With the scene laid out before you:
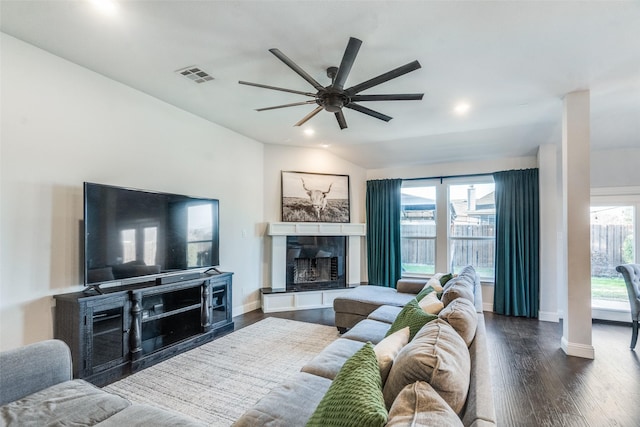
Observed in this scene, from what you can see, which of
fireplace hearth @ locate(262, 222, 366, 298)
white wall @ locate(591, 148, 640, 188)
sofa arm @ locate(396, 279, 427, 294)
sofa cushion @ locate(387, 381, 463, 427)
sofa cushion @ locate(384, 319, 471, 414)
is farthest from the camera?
fireplace hearth @ locate(262, 222, 366, 298)

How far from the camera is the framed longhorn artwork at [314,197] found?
18.0ft

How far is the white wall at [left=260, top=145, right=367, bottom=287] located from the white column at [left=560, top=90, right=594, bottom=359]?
11.0ft

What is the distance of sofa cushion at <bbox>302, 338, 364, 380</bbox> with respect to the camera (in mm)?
1900

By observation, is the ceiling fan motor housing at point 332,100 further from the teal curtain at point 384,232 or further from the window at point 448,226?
the window at point 448,226

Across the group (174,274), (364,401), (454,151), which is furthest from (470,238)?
(364,401)

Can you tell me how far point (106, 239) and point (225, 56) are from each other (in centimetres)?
199

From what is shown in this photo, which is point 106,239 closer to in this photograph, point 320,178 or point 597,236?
point 320,178

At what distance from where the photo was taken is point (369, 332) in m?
2.61

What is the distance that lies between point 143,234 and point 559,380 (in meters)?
4.24

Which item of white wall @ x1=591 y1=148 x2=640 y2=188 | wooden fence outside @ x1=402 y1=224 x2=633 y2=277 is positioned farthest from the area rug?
white wall @ x1=591 y1=148 x2=640 y2=188

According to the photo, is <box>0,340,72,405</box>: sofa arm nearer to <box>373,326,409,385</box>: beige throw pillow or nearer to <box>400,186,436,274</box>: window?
<box>373,326,409,385</box>: beige throw pillow

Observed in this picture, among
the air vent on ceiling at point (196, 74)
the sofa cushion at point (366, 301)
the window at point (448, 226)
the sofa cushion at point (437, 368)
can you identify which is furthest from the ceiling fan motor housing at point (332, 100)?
the window at point (448, 226)

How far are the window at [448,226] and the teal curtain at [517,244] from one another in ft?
1.00

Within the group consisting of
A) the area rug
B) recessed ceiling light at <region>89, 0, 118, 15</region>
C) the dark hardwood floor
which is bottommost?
the dark hardwood floor
